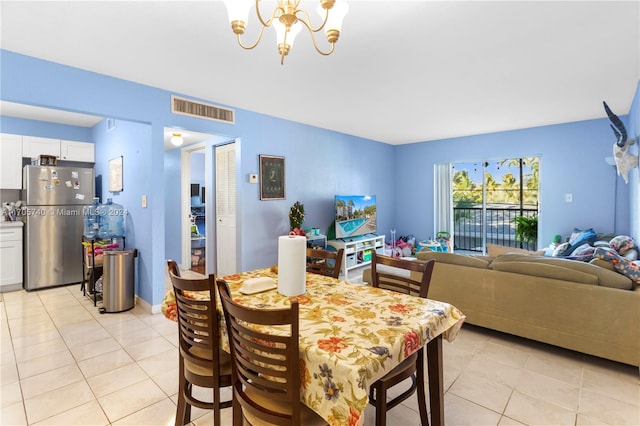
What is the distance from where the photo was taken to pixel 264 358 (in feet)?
3.67

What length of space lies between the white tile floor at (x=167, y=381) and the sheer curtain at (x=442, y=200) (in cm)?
371

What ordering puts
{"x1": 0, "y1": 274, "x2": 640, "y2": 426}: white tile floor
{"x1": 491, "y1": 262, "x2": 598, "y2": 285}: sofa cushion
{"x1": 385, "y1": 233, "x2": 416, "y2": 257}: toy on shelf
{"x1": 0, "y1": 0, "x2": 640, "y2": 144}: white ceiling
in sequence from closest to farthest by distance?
1. {"x1": 0, "y1": 274, "x2": 640, "y2": 426}: white tile floor
2. {"x1": 0, "y1": 0, "x2": 640, "y2": 144}: white ceiling
3. {"x1": 491, "y1": 262, "x2": 598, "y2": 285}: sofa cushion
4. {"x1": 385, "y1": 233, "x2": 416, "y2": 257}: toy on shelf

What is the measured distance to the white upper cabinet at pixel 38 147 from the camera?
460 cm

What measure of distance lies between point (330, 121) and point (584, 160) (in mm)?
3838

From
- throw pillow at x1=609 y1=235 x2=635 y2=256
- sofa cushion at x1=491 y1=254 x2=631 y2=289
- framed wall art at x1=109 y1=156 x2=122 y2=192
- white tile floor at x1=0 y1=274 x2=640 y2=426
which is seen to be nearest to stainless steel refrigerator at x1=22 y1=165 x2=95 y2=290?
framed wall art at x1=109 y1=156 x2=122 y2=192

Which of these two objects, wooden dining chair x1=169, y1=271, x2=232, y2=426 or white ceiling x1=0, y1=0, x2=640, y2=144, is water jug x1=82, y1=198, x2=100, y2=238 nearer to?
white ceiling x1=0, y1=0, x2=640, y2=144

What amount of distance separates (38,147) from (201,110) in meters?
2.95

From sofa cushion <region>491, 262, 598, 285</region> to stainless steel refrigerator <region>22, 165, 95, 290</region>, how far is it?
5.41 metres

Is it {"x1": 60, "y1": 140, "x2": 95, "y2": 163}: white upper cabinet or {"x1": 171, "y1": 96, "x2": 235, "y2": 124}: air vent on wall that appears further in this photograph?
{"x1": 60, "y1": 140, "x2": 95, "y2": 163}: white upper cabinet

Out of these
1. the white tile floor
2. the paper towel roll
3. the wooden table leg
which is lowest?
the white tile floor

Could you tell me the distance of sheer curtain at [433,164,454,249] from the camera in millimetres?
6488

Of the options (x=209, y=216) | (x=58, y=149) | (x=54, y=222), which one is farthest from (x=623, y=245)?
(x=58, y=149)

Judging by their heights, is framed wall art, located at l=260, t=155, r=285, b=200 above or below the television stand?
above

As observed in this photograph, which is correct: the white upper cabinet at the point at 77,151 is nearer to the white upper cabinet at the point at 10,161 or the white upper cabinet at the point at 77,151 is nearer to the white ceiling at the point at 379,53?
the white upper cabinet at the point at 10,161
